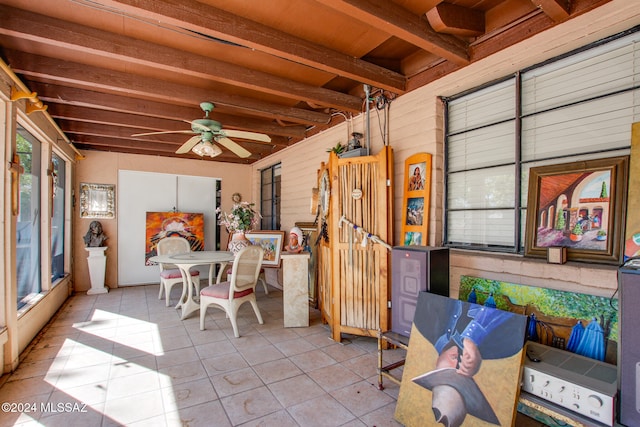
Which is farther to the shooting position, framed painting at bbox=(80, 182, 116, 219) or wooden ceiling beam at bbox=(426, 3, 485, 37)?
framed painting at bbox=(80, 182, 116, 219)

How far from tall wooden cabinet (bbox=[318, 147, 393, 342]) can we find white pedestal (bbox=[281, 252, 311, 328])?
498 mm

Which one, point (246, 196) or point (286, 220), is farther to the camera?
point (246, 196)

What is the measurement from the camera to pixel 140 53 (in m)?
2.66

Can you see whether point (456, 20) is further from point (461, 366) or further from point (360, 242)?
point (461, 366)

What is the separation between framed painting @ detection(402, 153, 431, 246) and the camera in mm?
3018

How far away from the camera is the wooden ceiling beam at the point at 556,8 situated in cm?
199

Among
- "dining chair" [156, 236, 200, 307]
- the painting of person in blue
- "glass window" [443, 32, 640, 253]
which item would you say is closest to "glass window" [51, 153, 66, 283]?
"dining chair" [156, 236, 200, 307]

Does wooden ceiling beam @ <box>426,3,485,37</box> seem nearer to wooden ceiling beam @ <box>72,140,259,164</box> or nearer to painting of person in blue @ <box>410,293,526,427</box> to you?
painting of person in blue @ <box>410,293,526,427</box>

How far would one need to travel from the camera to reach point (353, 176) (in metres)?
3.42

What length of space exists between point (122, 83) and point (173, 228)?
13.1 ft

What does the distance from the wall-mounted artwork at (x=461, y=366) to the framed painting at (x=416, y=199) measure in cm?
98

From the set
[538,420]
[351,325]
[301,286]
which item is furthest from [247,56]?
[538,420]

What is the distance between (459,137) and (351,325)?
87.6 inches

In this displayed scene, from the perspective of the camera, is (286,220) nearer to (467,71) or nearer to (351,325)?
(351,325)
